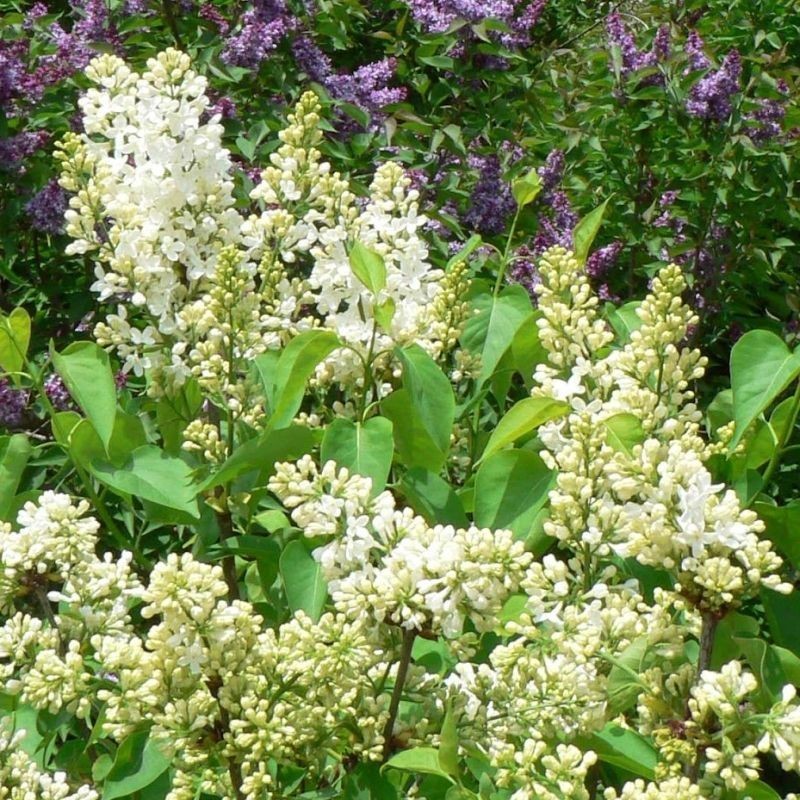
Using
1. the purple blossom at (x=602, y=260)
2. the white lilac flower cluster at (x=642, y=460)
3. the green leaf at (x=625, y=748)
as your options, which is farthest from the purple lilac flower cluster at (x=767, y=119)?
the green leaf at (x=625, y=748)

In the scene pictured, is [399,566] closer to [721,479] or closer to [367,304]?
[721,479]

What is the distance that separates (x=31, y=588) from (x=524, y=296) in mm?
877

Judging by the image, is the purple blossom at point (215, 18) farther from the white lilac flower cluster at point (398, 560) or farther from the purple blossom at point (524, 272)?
the white lilac flower cluster at point (398, 560)

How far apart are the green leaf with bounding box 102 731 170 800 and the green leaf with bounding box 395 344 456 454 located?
0.52 meters

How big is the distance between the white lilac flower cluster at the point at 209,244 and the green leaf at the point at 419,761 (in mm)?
614

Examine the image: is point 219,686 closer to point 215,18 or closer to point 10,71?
point 10,71

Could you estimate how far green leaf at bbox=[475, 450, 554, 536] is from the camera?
5.81 feet

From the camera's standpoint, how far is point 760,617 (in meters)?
3.27

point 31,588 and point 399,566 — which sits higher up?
point 399,566

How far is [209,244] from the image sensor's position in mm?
2055

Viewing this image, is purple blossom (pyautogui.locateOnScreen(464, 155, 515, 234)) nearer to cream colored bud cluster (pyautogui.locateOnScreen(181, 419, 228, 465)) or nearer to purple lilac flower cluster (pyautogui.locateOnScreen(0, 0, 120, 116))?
purple lilac flower cluster (pyautogui.locateOnScreen(0, 0, 120, 116))

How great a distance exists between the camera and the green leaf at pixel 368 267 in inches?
73.4

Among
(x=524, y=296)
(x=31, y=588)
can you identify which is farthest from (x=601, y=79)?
(x=31, y=588)

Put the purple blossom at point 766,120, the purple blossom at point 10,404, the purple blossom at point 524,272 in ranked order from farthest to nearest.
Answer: the purple blossom at point 766,120, the purple blossom at point 524,272, the purple blossom at point 10,404
